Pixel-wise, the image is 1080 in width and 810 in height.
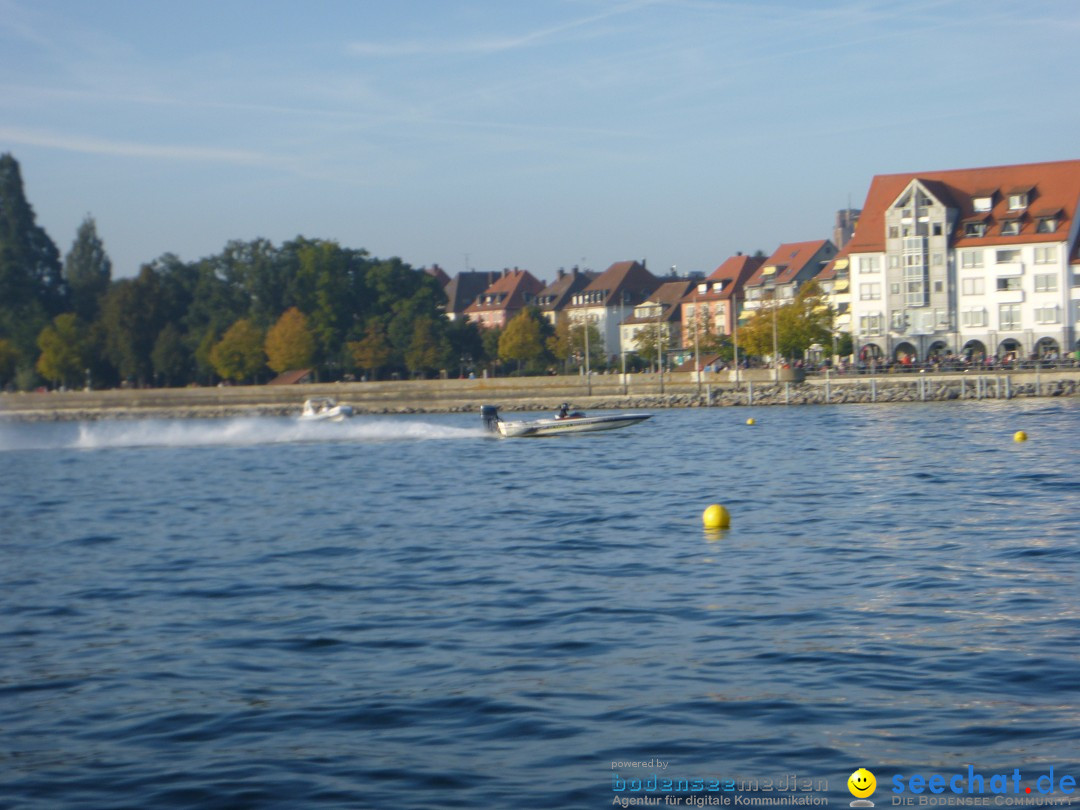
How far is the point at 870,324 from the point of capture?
9594 centimetres

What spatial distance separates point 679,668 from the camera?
11.9 meters

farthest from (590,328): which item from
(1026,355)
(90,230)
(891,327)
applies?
(90,230)

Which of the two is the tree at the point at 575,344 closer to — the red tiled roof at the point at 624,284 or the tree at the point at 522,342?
the tree at the point at 522,342

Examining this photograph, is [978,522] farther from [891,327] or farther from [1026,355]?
[891,327]

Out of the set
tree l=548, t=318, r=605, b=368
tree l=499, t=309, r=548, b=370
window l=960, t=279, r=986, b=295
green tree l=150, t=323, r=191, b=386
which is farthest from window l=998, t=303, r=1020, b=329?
green tree l=150, t=323, r=191, b=386

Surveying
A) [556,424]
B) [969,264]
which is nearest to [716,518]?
[556,424]

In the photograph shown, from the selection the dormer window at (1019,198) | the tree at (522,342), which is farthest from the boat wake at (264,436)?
the dormer window at (1019,198)

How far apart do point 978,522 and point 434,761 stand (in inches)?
546

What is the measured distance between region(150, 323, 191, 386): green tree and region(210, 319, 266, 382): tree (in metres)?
4.29

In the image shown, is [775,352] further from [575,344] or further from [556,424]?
[556,424]

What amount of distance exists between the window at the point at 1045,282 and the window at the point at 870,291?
12.2m

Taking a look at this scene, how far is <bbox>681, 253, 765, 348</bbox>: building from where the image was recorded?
428 ft

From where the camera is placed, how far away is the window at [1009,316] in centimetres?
8856

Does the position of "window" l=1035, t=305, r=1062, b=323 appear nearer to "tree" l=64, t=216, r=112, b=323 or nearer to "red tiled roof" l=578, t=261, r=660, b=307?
"red tiled roof" l=578, t=261, r=660, b=307
